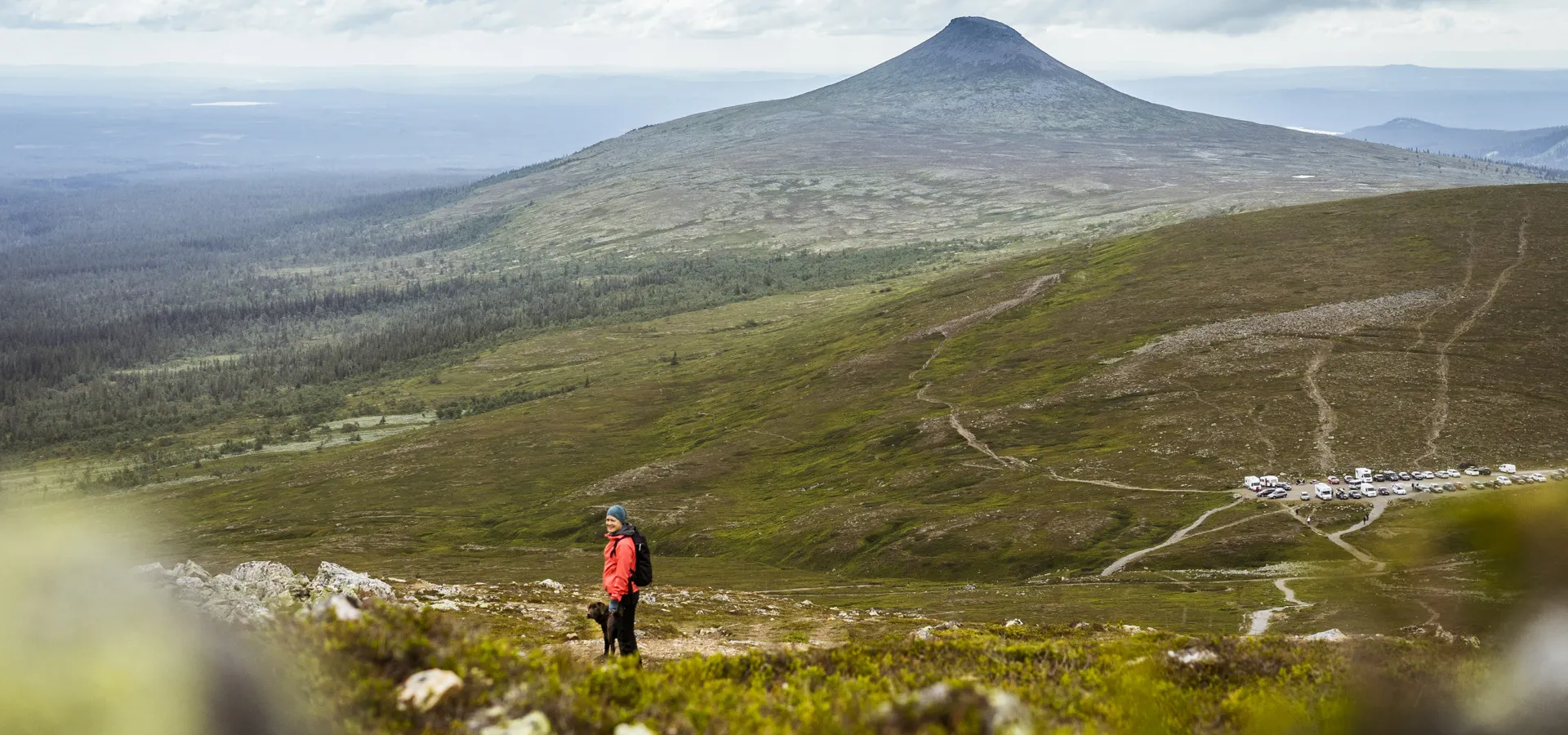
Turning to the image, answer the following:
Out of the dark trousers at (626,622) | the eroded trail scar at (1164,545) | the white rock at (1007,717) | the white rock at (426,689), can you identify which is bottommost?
the eroded trail scar at (1164,545)

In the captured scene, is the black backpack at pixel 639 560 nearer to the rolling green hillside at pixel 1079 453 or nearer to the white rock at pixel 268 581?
the white rock at pixel 268 581

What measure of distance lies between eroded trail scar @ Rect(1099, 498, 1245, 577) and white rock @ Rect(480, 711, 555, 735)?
3532 inches

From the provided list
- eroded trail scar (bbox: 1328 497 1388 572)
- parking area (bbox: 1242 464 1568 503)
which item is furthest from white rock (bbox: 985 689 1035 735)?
parking area (bbox: 1242 464 1568 503)

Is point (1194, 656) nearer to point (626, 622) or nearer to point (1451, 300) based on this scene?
point (626, 622)

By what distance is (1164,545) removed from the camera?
102500 mm

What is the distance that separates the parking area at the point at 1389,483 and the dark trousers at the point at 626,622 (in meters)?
102

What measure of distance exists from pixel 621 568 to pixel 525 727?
11472 millimetres

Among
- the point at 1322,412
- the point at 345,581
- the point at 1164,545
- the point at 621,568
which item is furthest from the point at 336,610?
the point at 1322,412

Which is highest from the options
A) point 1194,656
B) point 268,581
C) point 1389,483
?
point 1194,656

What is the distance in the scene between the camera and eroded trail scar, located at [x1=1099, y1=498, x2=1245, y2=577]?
322 ft

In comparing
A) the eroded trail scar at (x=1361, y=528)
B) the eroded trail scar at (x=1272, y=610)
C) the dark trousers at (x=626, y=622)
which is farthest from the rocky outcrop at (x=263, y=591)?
the eroded trail scar at (x=1361, y=528)

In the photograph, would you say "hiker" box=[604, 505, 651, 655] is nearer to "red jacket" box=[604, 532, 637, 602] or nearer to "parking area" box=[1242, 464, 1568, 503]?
"red jacket" box=[604, 532, 637, 602]

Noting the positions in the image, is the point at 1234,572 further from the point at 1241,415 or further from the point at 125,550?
the point at 125,550

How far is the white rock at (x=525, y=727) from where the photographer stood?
1405 centimetres
